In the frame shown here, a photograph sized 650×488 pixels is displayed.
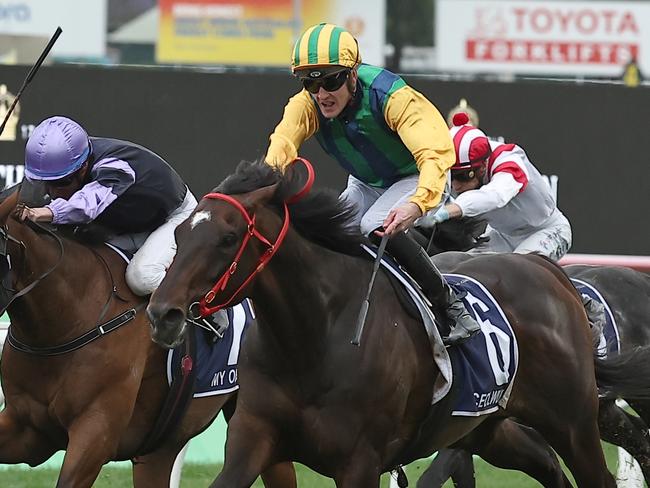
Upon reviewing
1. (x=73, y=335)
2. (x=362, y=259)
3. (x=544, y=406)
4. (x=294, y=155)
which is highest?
(x=294, y=155)

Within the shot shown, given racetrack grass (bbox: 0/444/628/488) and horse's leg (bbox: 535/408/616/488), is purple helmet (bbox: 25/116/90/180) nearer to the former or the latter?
horse's leg (bbox: 535/408/616/488)

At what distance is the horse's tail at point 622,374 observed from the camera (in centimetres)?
557

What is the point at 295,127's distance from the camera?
184 inches

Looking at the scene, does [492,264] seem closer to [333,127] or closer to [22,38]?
[333,127]

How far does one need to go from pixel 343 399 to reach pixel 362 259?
1.70 ft

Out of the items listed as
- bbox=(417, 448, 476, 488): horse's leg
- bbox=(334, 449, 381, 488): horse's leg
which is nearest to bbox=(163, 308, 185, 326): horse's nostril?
bbox=(334, 449, 381, 488): horse's leg

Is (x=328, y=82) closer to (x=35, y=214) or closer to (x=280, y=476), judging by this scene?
(x=35, y=214)

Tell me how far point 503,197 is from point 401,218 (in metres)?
1.37

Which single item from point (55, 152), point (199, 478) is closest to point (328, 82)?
point (55, 152)

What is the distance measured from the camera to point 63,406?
15.7ft

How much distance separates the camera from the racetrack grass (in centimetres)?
674

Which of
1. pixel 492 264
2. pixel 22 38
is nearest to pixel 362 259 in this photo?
pixel 492 264

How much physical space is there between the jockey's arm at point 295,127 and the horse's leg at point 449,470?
191 centimetres

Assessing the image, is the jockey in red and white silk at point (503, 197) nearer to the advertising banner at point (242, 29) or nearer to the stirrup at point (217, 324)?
the stirrup at point (217, 324)
